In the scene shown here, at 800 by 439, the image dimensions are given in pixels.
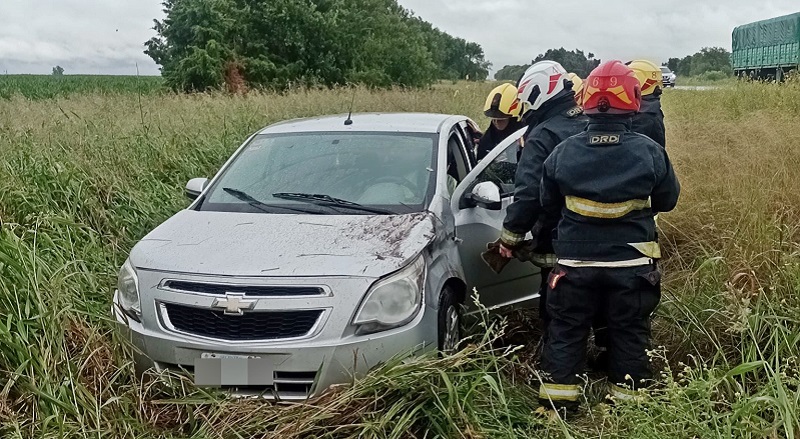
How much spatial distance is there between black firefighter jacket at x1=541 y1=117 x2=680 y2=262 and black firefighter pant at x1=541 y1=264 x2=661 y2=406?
88 millimetres

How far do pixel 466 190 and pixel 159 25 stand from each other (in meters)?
20.9

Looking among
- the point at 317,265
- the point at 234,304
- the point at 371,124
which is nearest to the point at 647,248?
the point at 317,265

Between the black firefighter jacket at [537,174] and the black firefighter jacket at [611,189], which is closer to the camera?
the black firefighter jacket at [611,189]

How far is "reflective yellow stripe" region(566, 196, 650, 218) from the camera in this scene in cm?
327

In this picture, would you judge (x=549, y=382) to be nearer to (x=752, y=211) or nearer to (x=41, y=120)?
(x=752, y=211)

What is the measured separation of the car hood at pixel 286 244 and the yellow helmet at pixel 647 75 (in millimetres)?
2208

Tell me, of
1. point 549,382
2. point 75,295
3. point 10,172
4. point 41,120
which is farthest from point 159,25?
point 549,382

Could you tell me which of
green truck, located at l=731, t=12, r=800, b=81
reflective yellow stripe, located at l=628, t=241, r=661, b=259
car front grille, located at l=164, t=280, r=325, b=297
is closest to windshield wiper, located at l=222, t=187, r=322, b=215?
car front grille, located at l=164, t=280, r=325, b=297

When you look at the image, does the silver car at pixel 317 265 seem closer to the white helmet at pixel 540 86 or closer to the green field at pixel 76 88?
Result: the white helmet at pixel 540 86

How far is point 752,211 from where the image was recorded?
4625 millimetres

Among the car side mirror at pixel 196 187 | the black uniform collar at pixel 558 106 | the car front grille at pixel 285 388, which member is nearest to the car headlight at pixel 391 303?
the car front grille at pixel 285 388

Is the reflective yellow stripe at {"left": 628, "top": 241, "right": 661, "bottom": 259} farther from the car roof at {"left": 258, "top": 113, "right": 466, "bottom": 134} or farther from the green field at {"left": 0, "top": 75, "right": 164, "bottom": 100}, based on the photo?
the green field at {"left": 0, "top": 75, "right": 164, "bottom": 100}

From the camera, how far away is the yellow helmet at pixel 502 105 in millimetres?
5801

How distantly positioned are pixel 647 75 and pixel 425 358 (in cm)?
304
